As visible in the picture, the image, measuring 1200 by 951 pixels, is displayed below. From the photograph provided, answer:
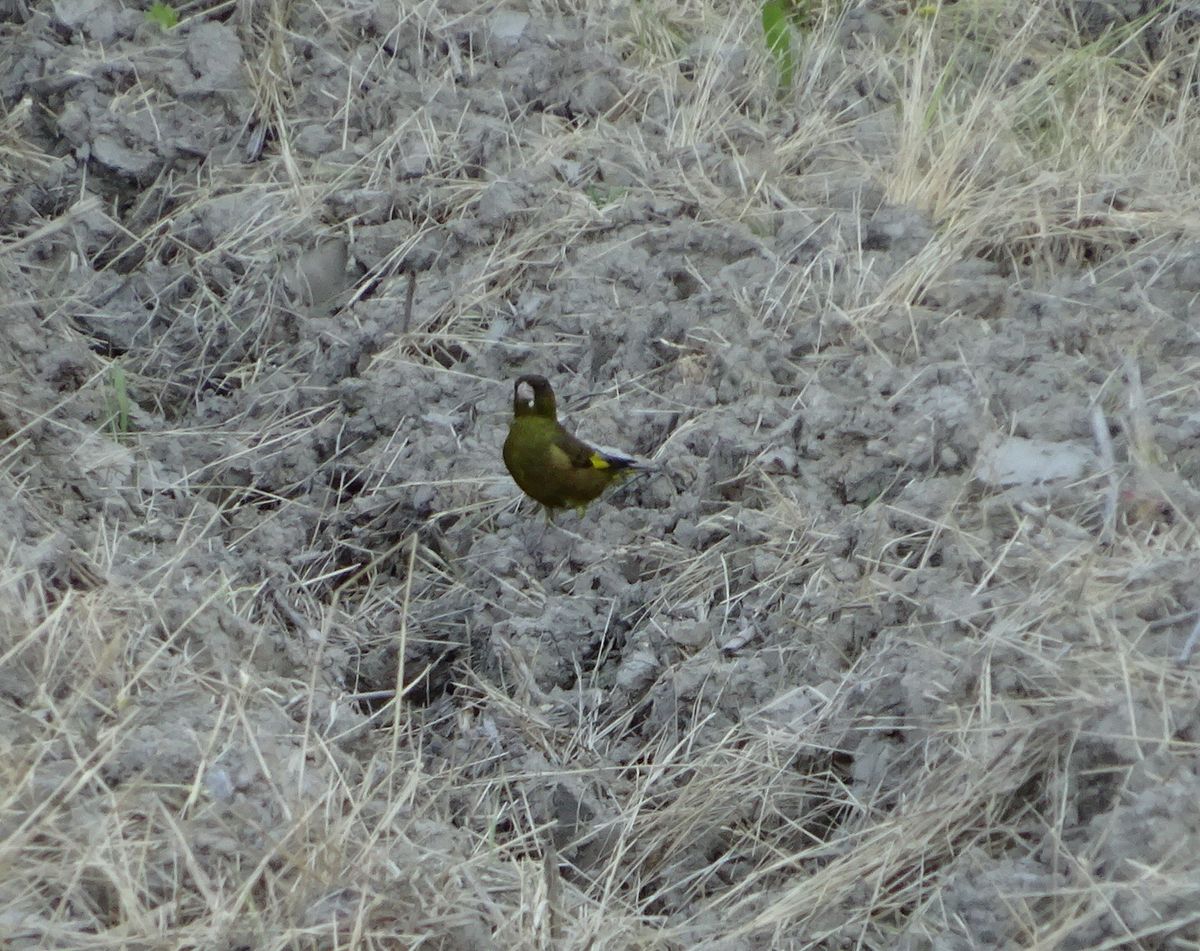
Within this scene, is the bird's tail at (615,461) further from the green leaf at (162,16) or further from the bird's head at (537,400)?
the green leaf at (162,16)

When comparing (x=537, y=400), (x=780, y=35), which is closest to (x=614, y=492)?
(x=537, y=400)

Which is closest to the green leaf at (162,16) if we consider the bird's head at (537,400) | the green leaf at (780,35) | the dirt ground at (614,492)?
the dirt ground at (614,492)

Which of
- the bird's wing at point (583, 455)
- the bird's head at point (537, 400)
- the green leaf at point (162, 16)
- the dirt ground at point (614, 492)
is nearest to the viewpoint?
the dirt ground at point (614, 492)

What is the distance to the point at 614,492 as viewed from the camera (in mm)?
3859

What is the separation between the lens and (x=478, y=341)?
428 cm

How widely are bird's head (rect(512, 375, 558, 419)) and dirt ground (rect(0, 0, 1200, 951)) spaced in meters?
0.18

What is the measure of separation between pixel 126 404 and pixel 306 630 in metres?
1.04

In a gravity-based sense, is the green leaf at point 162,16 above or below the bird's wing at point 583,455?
above

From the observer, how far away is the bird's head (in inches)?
147

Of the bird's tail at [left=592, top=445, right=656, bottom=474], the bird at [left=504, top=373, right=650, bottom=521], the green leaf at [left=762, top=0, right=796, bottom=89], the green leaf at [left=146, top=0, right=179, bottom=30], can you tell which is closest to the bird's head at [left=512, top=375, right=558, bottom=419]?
the bird at [left=504, top=373, right=650, bottom=521]

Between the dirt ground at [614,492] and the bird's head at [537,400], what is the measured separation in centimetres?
18

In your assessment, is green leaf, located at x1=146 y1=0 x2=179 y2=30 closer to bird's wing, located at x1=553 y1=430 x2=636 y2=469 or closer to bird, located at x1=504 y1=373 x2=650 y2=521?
bird, located at x1=504 y1=373 x2=650 y2=521

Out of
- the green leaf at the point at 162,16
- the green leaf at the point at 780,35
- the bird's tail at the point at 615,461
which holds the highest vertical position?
the green leaf at the point at 162,16

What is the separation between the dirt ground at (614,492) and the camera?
2516mm
